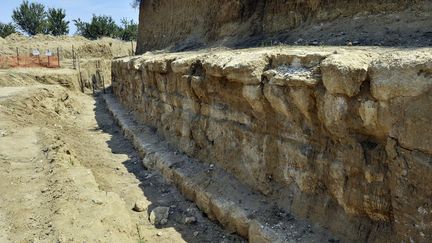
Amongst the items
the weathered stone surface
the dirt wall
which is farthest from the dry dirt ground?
the dirt wall

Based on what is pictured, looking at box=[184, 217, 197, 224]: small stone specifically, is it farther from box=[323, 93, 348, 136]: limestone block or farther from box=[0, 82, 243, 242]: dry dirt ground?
box=[323, 93, 348, 136]: limestone block

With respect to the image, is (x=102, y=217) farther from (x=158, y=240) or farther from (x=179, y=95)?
(x=179, y=95)

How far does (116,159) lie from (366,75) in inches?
236

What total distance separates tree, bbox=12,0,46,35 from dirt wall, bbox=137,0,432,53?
1507 inches

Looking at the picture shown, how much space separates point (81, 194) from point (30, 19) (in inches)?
1789

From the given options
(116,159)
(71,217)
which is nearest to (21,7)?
(116,159)

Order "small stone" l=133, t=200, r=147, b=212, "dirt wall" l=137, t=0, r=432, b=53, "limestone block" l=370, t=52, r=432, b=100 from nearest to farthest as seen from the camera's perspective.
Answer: "limestone block" l=370, t=52, r=432, b=100, "dirt wall" l=137, t=0, r=432, b=53, "small stone" l=133, t=200, r=147, b=212

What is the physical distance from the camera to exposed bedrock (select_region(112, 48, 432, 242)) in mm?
2746

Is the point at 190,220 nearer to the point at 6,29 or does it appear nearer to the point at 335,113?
the point at 335,113

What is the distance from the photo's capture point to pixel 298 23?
6332 millimetres

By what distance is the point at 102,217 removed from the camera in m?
4.49

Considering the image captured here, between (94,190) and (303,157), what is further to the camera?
(94,190)

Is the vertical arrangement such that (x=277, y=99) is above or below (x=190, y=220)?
above

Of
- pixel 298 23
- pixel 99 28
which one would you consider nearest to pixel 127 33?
pixel 99 28
